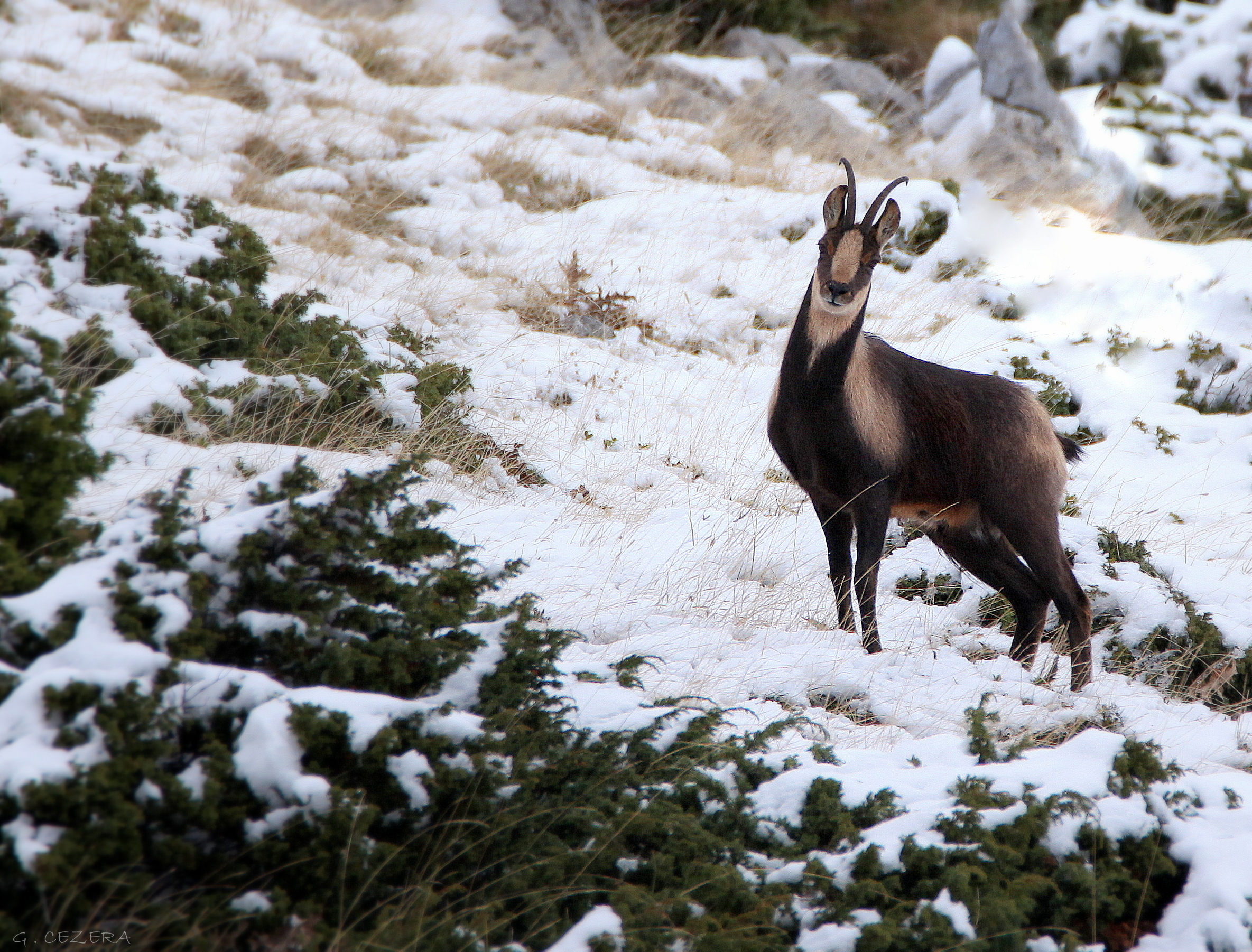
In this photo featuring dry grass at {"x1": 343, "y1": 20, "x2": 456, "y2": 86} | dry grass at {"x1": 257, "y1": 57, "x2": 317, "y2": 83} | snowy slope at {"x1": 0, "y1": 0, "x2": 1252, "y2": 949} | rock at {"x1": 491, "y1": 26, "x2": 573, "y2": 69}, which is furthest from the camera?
rock at {"x1": 491, "y1": 26, "x2": 573, "y2": 69}

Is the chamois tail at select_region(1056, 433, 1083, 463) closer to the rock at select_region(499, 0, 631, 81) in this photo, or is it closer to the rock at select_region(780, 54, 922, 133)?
the rock at select_region(780, 54, 922, 133)

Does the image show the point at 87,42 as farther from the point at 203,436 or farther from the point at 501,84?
the point at 203,436

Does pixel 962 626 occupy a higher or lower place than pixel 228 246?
lower

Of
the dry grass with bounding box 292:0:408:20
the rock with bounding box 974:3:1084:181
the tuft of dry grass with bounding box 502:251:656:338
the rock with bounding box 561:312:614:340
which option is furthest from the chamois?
the dry grass with bounding box 292:0:408:20

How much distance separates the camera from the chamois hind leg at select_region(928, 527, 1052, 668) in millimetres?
5613

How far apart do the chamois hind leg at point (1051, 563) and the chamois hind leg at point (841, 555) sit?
0.88 metres

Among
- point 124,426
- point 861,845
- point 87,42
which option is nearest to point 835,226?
point 861,845

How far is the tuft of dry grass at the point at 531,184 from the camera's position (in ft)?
35.3

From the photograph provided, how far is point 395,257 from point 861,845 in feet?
24.2

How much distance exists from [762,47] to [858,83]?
1.62 m

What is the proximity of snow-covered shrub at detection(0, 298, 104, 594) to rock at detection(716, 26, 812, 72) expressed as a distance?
46.5ft

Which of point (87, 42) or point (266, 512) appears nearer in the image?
point (266, 512)

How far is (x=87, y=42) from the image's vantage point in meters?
11.6

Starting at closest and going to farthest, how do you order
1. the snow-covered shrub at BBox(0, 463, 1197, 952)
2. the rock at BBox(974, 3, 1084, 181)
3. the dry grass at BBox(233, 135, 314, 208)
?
the snow-covered shrub at BBox(0, 463, 1197, 952) → the dry grass at BBox(233, 135, 314, 208) → the rock at BBox(974, 3, 1084, 181)
